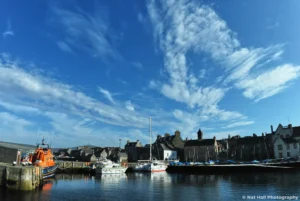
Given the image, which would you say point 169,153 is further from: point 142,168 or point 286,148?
point 286,148

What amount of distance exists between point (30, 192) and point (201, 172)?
49.8m

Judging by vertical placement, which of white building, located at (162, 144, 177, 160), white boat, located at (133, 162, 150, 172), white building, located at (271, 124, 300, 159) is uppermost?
white building, located at (271, 124, 300, 159)

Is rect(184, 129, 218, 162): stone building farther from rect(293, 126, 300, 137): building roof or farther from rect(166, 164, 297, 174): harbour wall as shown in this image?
rect(293, 126, 300, 137): building roof

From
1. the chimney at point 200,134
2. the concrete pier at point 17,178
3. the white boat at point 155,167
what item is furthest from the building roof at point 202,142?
the concrete pier at point 17,178

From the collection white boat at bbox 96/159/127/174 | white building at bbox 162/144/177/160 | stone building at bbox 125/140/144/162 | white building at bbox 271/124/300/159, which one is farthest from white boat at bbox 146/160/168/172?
white building at bbox 271/124/300/159

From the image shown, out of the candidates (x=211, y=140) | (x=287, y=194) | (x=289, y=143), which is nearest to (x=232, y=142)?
(x=211, y=140)

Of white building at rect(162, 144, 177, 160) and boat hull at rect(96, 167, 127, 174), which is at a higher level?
white building at rect(162, 144, 177, 160)

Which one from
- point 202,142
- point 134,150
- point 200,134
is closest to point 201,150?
point 202,142

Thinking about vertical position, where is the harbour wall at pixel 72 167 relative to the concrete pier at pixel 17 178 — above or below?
below

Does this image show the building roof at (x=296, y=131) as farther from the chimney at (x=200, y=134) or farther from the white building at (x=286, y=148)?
the chimney at (x=200, y=134)

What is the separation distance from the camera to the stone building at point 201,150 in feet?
324

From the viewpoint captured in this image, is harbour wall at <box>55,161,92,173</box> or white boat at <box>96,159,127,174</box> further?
harbour wall at <box>55,161,92,173</box>

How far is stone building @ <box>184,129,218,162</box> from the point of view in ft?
324

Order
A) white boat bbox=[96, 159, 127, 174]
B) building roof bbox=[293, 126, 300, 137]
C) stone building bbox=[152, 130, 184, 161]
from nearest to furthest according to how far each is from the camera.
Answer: white boat bbox=[96, 159, 127, 174], building roof bbox=[293, 126, 300, 137], stone building bbox=[152, 130, 184, 161]
